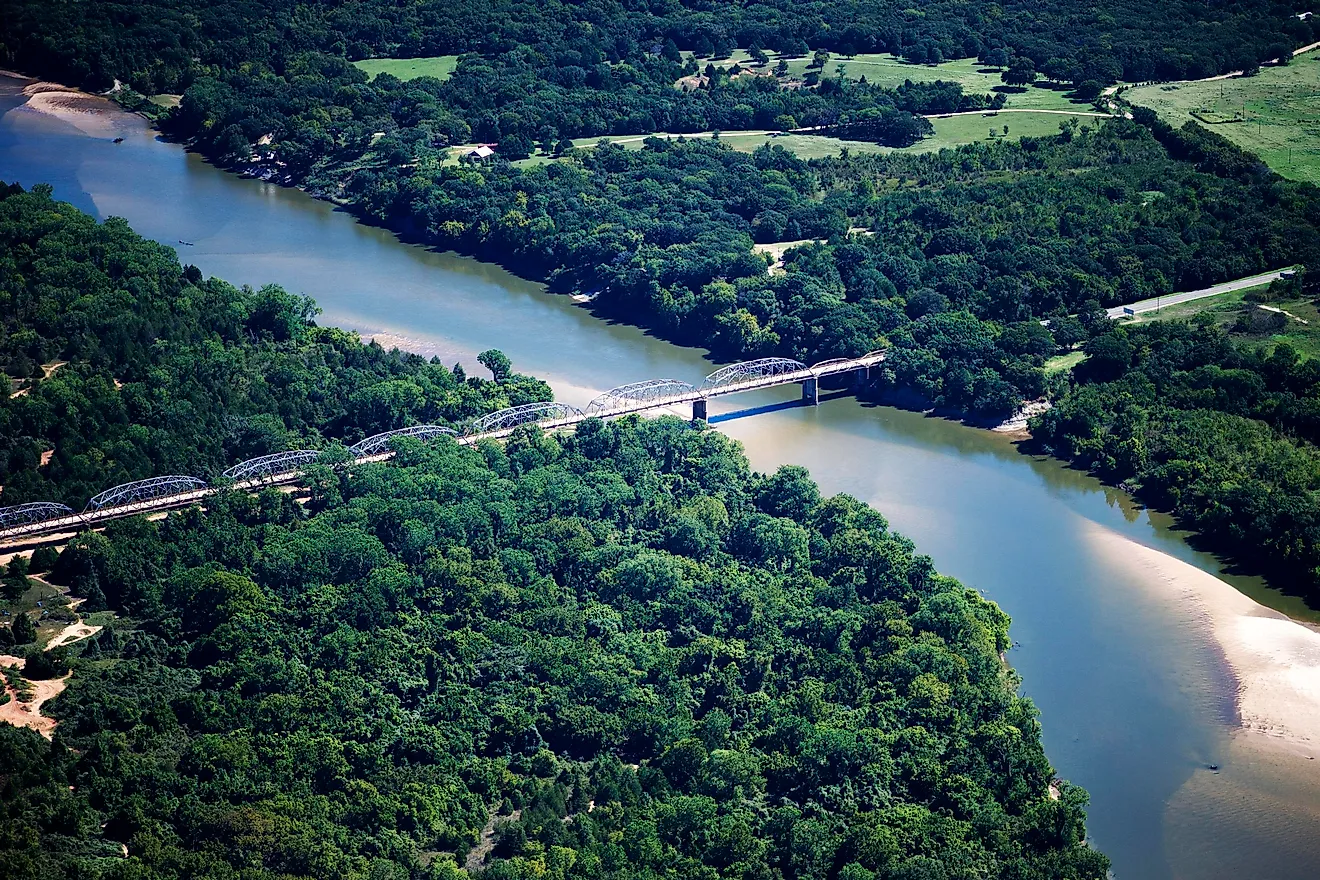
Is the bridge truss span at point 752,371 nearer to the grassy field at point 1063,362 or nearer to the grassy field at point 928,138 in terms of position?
the grassy field at point 1063,362

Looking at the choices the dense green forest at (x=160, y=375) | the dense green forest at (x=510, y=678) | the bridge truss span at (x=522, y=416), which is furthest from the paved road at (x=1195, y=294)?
the dense green forest at (x=160, y=375)

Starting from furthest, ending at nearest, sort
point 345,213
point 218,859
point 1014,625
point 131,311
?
1. point 345,213
2. point 131,311
3. point 1014,625
4. point 218,859

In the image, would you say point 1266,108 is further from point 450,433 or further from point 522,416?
point 450,433

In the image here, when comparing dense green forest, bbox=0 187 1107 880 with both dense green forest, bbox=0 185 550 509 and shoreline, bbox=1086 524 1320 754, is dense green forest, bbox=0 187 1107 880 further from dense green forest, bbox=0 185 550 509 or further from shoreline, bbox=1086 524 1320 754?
shoreline, bbox=1086 524 1320 754

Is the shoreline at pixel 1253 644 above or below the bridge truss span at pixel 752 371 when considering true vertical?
below

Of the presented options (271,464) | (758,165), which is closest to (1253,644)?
(271,464)

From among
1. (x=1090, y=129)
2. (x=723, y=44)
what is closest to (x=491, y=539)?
(x=1090, y=129)

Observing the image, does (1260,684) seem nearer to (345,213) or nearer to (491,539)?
(491,539)
